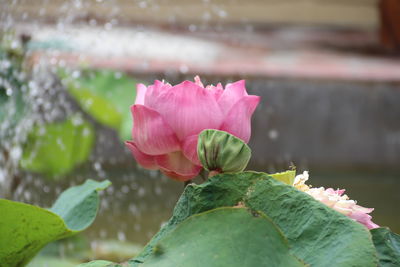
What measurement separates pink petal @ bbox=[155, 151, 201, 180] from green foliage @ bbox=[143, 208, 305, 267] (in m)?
0.06

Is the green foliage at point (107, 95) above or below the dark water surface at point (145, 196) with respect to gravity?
above

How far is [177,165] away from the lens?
0.44 m

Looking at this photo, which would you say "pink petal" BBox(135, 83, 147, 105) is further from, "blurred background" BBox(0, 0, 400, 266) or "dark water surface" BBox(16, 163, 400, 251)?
"dark water surface" BBox(16, 163, 400, 251)

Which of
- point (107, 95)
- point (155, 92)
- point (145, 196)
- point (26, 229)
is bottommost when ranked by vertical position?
point (145, 196)

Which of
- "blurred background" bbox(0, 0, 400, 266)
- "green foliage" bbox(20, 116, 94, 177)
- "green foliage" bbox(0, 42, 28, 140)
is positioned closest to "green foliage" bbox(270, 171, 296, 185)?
"blurred background" bbox(0, 0, 400, 266)

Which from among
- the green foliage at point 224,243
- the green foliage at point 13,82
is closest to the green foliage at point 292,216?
the green foliage at point 224,243

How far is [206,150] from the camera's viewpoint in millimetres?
381

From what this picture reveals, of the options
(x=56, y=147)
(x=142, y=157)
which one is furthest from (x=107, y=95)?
(x=142, y=157)

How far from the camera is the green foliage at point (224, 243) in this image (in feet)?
1.19

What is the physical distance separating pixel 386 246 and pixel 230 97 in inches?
4.7

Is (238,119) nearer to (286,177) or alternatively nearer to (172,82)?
(286,177)

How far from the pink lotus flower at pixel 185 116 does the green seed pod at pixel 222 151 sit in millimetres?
28

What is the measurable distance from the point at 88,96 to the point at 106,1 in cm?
252

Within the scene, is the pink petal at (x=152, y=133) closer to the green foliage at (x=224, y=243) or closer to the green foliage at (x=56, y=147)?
the green foliage at (x=224, y=243)
